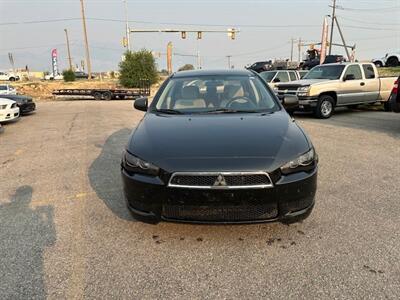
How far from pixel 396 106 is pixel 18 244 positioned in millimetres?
8635

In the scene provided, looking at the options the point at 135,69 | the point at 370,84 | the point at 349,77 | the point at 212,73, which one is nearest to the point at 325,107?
the point at 349,77

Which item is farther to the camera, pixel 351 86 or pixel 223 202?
pixel 351 86

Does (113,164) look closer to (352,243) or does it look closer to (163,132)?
(163,132)

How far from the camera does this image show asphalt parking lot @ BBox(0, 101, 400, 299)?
8.64ft

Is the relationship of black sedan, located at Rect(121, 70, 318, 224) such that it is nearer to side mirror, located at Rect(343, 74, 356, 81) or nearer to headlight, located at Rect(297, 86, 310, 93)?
headlight, located at Rect(297, 86, 310, 93)

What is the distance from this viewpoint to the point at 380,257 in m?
2.97

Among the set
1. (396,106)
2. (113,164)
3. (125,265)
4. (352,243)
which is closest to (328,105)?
(396,106)

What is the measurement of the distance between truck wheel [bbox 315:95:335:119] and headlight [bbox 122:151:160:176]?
958cm

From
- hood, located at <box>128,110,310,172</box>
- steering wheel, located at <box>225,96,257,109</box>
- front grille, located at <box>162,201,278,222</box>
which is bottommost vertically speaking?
front grille, located at <box>162,201,278,222</box>

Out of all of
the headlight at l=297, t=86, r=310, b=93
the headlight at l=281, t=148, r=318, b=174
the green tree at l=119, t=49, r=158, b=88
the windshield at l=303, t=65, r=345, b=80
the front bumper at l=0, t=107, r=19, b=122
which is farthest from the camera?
the green tree at l=119, t=49, r=158, b=88

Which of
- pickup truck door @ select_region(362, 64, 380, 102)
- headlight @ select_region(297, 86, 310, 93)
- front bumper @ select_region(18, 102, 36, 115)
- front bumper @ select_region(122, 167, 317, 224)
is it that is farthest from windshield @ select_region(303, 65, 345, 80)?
front bumper @ select_region(18, 102, 36, 115)

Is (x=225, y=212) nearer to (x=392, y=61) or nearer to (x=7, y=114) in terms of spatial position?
(x=7, y=114)

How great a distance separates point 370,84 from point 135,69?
95.3 ft

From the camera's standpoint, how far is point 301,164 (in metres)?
3.10
